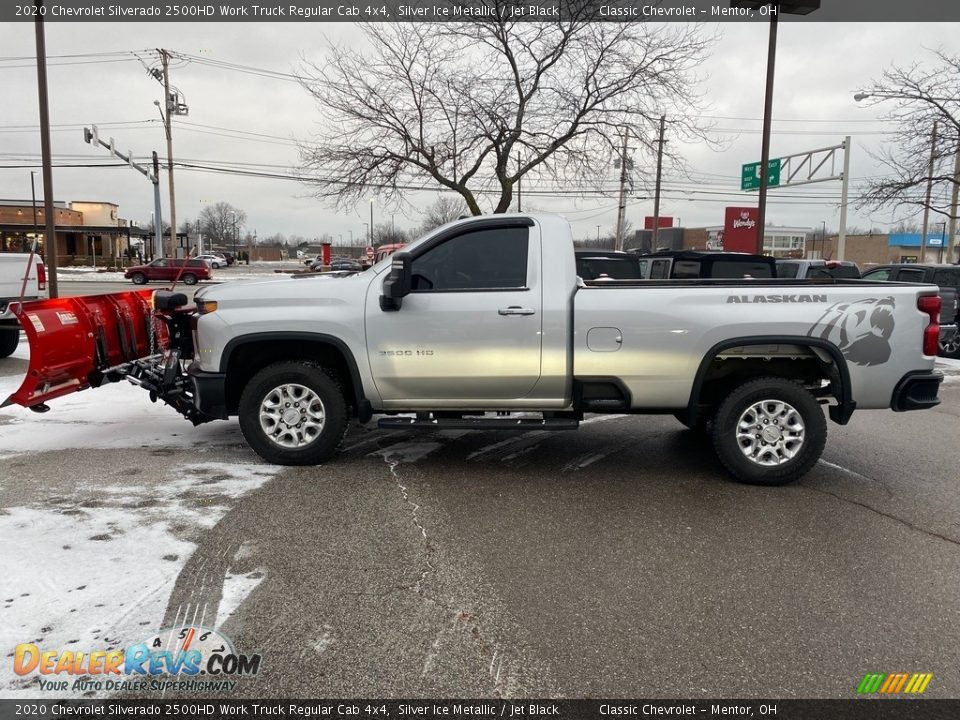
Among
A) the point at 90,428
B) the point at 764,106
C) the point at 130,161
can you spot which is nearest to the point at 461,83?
the point at 764,106

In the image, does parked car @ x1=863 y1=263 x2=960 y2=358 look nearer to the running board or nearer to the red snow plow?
the running board

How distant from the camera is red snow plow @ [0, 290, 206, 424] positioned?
5.37 meters

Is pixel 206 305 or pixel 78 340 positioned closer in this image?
pixel 206 305

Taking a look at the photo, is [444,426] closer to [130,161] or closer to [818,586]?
[818,586]

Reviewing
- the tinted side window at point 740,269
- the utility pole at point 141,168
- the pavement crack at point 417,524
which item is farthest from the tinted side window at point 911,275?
the utility pole at point 141,168

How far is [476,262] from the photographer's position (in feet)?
17.3

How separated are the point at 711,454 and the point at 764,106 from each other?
13228mm

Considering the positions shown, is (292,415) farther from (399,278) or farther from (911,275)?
(911,275)

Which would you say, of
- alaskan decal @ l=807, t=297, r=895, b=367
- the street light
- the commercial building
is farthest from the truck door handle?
the commercial building

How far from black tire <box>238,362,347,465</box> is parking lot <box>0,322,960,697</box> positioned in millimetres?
171

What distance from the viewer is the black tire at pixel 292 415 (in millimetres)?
5332

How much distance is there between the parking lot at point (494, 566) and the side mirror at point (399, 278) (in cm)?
145

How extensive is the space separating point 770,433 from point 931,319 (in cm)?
140

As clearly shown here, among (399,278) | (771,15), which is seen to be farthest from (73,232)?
(399,278)
